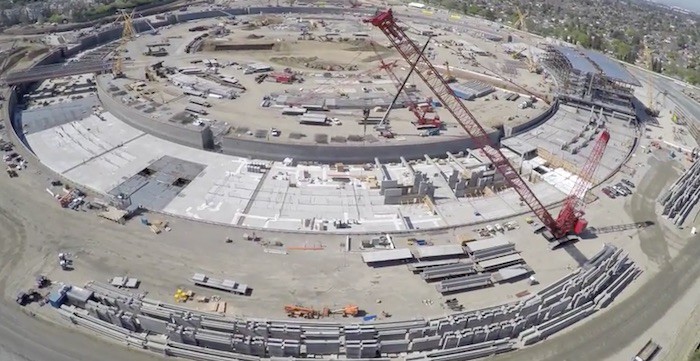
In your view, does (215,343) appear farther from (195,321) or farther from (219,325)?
(195,321)

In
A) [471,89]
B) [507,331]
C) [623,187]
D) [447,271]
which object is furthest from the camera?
[471,89]

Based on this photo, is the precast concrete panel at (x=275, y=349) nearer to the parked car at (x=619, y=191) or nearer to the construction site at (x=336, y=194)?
the construction site at (x=336, y=194)

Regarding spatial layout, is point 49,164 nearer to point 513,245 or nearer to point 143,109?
point 143,109

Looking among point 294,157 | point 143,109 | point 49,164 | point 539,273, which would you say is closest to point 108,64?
point 143,109

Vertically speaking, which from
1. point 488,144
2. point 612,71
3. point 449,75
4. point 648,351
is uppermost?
point 612,71

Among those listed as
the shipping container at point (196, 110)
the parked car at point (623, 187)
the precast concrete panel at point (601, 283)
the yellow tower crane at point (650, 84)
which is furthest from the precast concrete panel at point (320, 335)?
the yellow tower crane at point (650, 84)

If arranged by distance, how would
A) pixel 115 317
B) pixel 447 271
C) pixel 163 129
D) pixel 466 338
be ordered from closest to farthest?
1. pixel 466 338
2. pixel 115 317
3. pixel 447 271
4. pixel 163 129

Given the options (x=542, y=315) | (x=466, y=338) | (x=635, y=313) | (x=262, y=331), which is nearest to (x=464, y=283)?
(x=466, y=338)
